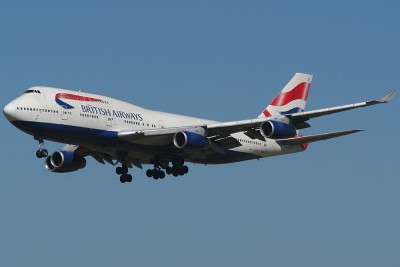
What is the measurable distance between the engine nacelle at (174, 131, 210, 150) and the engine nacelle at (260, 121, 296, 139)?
4.38 metres

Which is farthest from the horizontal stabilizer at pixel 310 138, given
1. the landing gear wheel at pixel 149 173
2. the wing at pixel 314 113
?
the landing gear wheel at pixel 149 173

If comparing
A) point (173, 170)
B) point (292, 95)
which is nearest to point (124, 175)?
point (173, 170)

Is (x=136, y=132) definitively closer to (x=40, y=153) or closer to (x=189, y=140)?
(x=189, y=140)

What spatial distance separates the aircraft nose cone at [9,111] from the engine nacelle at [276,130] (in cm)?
1618

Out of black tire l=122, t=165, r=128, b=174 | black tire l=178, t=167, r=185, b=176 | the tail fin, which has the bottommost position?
black tire l=178, t=167, r=185, b=176

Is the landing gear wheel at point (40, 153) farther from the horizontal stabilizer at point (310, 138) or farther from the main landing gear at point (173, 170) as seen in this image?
the horizontal stabilizer at point (310, 138)

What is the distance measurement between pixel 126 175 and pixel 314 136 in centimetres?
1414

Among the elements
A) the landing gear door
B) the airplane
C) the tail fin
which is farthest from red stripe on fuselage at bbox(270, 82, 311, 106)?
the landing gear door

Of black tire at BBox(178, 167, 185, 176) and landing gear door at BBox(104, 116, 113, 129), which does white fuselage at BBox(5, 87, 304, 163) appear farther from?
black tire at BBox(178, 167, 185, 176)

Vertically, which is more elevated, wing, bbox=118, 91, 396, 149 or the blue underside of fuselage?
wing, bbox=118, 91, 396, 149

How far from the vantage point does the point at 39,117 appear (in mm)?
65812

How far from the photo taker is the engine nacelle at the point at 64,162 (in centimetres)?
7494

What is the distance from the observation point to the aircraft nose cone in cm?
6581

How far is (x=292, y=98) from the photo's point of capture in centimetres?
8100
